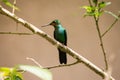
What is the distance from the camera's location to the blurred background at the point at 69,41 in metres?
3.06

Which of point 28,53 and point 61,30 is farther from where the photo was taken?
point 28,53

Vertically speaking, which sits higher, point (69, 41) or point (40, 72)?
point (40, 72)

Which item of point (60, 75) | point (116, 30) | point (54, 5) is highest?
point (54, 5)

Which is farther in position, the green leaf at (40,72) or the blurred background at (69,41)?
the blurred background at (69,41)

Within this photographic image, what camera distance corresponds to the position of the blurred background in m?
3.06

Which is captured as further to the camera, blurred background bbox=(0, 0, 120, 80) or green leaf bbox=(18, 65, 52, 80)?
blurred background bbox=(0, 0, 120, 80)

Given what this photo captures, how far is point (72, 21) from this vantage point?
10.1ft

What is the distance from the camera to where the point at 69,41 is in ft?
10.2

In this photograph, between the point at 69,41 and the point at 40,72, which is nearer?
the point at 40,72

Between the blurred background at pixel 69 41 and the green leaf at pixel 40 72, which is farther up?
the green leaf at pixel 40 72

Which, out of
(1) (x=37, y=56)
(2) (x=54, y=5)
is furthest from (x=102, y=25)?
(1) (x=37, y=56)

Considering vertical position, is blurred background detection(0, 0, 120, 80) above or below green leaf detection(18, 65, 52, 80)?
below

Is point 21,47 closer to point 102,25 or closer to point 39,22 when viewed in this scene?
point 39,22

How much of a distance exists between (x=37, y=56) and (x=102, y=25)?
669 mm
